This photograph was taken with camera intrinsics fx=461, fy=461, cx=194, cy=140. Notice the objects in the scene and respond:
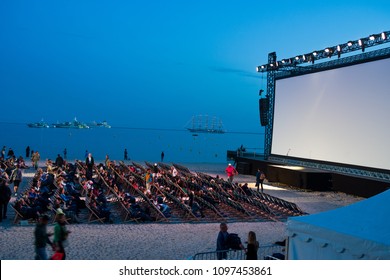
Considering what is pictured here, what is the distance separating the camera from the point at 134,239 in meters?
8.96

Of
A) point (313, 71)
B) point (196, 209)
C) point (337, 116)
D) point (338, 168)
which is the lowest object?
point (196, 209)

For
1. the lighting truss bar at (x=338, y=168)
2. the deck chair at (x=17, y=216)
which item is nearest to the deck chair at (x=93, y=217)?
the deck chair at (x=17, y=216)

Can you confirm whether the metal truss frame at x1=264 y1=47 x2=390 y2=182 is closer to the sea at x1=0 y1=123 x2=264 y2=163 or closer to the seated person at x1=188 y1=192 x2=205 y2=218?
the sea at x1=0 y1=123 x2=264 y2=163

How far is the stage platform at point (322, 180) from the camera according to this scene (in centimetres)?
1639

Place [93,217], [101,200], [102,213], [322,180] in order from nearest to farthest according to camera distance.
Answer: [102,213], [93,217], [101,200], [322,180]

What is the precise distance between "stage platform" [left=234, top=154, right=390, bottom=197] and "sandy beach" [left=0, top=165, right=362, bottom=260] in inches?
265

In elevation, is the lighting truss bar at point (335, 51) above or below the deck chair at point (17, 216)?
above

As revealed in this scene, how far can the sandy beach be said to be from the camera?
7773 mm

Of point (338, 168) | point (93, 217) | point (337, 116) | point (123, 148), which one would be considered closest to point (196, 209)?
point (93, 217)

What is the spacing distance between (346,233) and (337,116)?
15.7 m

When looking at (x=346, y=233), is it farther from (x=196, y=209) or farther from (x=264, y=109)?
(x=264, y=109)

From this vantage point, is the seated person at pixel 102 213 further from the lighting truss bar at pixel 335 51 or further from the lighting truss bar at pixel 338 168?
the lighting truss bar at pixel 335 51

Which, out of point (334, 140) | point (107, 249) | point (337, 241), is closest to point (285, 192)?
point (334, 140)

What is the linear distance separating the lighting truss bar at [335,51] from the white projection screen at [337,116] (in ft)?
2.23
